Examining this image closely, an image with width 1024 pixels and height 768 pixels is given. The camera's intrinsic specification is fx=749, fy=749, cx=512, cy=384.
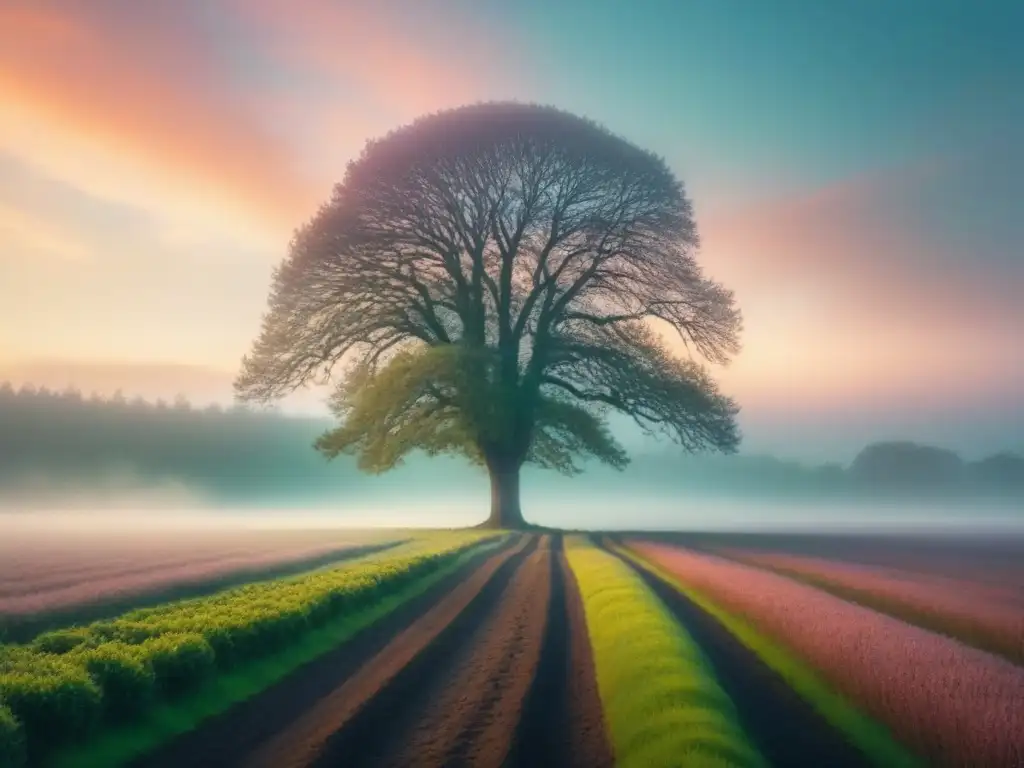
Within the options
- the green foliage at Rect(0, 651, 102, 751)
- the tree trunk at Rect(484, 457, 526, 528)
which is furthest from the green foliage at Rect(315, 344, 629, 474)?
the green foliage at Rect(0, 651, 102, 751)

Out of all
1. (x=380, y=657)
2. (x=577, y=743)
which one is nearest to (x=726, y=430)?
(x=380, y=657)

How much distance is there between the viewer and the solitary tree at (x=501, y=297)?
41.8 meters

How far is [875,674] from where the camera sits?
11664mm

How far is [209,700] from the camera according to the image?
483 inches

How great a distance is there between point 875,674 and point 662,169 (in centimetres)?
3728

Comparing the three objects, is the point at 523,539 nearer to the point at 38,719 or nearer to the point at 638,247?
the point at 638,247

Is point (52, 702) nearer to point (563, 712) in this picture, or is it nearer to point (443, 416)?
point (563, 712)

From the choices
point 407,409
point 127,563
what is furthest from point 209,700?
point 407,409

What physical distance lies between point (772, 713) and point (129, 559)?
25.1 m

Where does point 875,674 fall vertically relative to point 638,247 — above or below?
below

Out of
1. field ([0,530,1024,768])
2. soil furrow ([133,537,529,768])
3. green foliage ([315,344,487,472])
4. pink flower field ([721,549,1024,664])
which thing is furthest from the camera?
green foliage ([315,344,487,472])

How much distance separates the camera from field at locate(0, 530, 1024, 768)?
31.7 feet

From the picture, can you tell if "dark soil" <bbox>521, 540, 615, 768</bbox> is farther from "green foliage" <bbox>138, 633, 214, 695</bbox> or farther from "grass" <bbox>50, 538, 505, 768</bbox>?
"green foliage" <bbox>138, 633, 214, 695</bbox>

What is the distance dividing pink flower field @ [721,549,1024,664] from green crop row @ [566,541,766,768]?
6.70 metres
